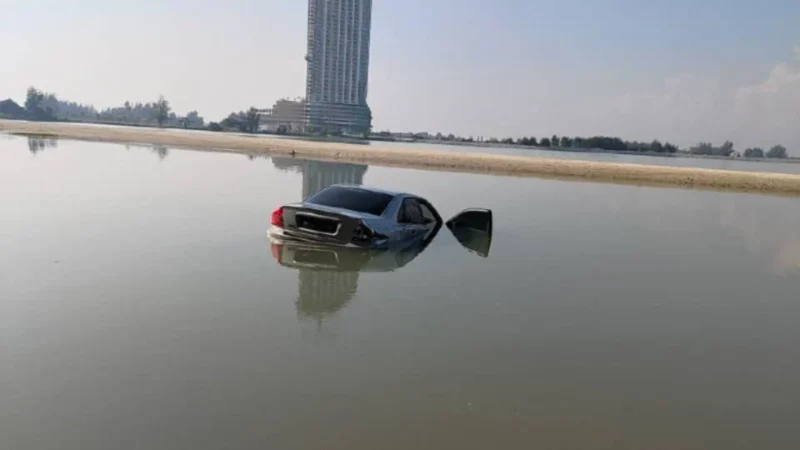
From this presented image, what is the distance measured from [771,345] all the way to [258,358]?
5.88 meters

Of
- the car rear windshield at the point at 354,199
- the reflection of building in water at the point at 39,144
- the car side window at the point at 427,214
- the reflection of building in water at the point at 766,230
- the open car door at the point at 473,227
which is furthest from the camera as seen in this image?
the reflection of building in water at the point at 39,144

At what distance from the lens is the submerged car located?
11.4 meters

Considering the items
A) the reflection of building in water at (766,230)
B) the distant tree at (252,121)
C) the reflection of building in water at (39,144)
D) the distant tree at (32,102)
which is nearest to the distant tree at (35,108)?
the distant tree at (32,102)

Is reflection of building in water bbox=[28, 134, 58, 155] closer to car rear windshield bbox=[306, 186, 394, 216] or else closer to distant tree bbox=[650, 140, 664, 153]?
car rear windshield bbox=[306, 186, 394, 216]

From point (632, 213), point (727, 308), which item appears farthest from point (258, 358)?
point (632, 213)

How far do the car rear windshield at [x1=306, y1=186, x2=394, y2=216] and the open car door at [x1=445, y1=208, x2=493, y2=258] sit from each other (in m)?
2.42

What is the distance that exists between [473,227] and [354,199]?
4.25 metres

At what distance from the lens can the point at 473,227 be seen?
51.9 feet

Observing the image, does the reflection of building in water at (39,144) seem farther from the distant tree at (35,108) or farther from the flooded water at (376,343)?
the distant tree at (35,108)

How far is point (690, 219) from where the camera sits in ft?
74.1

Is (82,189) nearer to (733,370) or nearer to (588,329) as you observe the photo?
(588,329)

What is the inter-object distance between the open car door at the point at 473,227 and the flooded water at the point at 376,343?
59 cm

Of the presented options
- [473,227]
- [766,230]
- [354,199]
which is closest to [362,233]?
[354,199]

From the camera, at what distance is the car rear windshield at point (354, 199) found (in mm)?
12250
